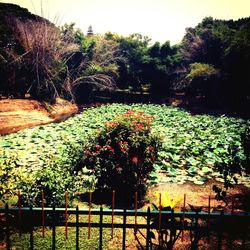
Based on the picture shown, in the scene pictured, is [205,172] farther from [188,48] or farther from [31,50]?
[188,48]

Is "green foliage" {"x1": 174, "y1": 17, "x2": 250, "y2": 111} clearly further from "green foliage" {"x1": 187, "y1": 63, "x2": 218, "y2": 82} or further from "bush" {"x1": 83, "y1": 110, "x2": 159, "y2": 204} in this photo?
"bush" {"x1": 83, "y1": 110, "x2": 159, "y2": 204}

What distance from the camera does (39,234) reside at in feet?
13.3

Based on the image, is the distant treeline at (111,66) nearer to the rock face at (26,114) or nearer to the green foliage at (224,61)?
the green foliage at (224,61)

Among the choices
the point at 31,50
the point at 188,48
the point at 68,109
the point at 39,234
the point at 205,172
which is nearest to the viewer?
the point at 39,234

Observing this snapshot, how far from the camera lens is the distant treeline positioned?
17562 mm

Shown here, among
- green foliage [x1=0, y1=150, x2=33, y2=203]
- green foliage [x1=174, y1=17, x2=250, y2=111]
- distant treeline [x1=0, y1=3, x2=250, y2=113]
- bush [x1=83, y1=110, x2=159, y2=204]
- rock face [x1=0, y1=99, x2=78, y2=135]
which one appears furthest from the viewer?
green foliage [x1=174, y1=17, x2=250, y2=111]

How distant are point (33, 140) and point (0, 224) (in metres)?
6.89

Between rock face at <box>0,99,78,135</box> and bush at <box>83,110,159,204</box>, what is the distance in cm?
819

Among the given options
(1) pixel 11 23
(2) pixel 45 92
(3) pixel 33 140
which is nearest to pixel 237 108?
(2) pixel 45 92

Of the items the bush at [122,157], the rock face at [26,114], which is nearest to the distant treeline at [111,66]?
the rock face at [26,114]

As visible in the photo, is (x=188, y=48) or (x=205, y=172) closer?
(x=205, y=172)

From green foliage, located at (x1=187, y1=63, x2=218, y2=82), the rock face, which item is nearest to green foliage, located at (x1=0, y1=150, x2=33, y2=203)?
the rock face

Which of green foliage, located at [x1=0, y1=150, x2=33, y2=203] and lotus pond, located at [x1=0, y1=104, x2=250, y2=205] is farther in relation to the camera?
lotus pond, located at [x1=0, y1=104, x2=250, y2=205]

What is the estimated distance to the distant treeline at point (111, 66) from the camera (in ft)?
57.6
